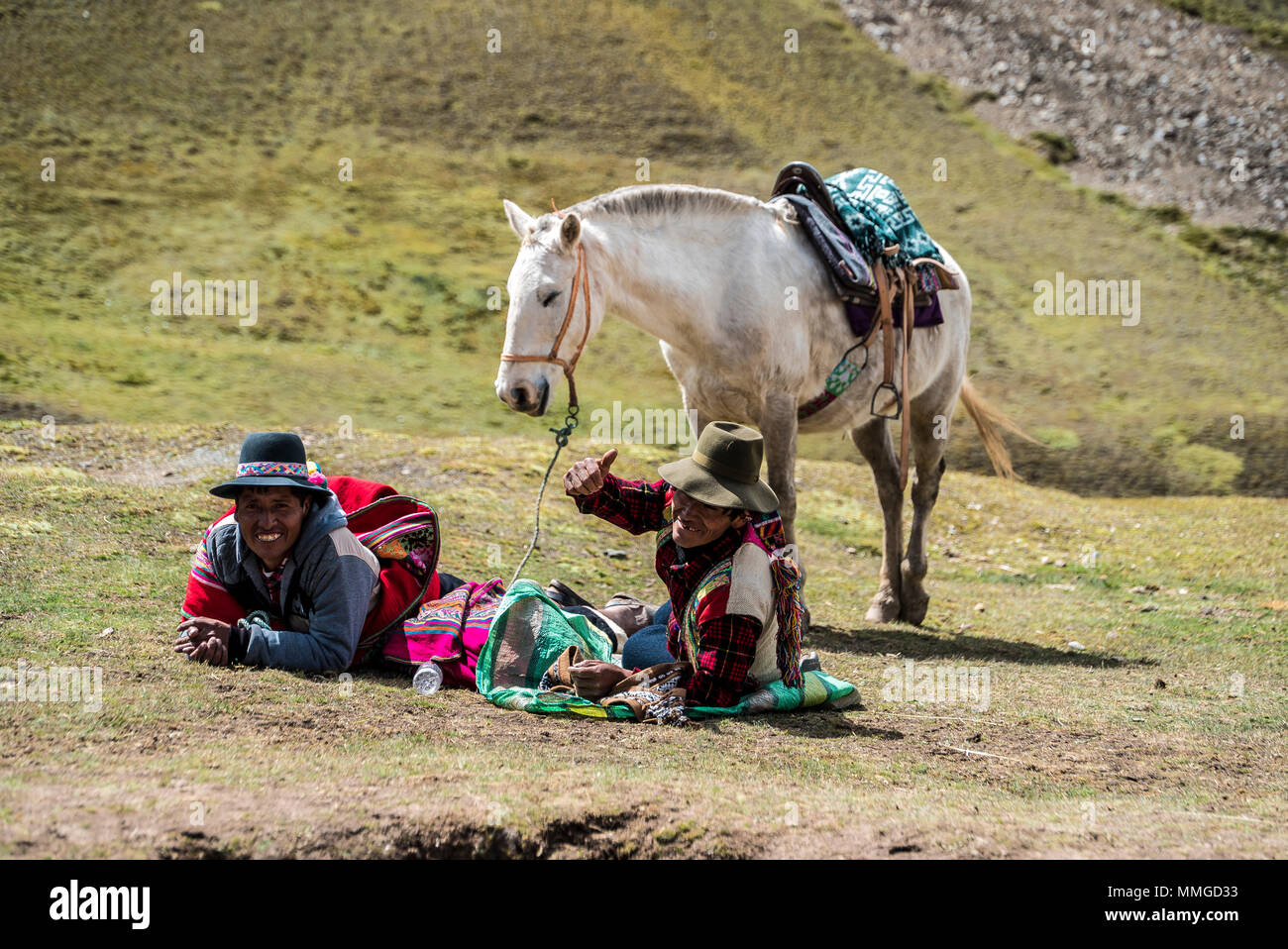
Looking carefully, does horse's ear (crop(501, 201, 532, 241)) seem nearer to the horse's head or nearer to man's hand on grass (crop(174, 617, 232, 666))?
the horse's head

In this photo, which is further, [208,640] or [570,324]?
[570,324]

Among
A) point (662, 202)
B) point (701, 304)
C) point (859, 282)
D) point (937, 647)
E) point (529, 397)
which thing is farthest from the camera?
point (937, 647)

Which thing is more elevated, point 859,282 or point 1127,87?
point 1127,87

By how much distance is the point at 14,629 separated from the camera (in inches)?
211

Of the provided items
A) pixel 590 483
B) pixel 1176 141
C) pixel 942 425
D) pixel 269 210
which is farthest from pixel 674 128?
pixel 590 483

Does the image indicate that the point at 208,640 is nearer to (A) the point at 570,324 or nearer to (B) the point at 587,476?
(B) the point at 587,476

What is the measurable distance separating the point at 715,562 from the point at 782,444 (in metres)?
2.55

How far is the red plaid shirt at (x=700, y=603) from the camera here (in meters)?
4.75

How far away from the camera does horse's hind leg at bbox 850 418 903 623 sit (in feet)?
28.8

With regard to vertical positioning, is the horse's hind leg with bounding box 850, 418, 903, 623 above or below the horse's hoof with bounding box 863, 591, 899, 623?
above

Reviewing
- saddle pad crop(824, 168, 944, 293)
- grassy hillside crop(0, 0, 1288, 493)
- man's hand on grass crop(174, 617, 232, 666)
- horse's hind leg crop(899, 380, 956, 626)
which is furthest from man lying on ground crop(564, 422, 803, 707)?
grassy hillside crop(0, 0, 1288, 493)

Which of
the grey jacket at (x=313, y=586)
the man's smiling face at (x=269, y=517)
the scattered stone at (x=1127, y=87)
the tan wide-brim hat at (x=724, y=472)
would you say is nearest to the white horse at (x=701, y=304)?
the grey jacket at (x=313, y=586)

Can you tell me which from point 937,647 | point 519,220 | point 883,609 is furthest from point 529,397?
point 883,609

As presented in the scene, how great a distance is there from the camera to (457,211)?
2733cm
